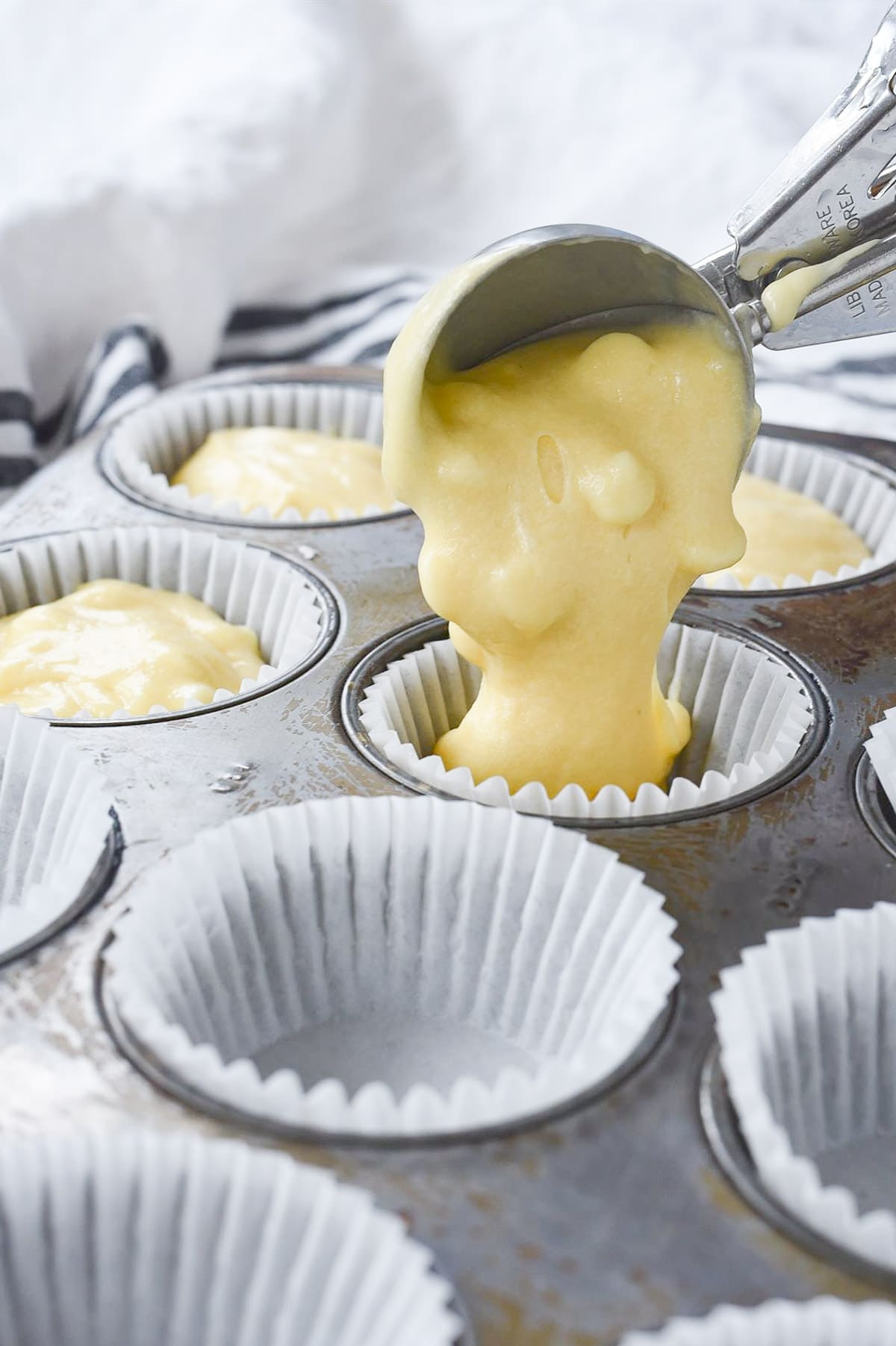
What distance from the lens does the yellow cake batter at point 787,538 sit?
6.80 ft

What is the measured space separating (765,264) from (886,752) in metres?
0.51

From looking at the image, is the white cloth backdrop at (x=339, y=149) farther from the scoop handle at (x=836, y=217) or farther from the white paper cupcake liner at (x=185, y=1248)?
the white paper cupcake liner at (x=185, y=1248)

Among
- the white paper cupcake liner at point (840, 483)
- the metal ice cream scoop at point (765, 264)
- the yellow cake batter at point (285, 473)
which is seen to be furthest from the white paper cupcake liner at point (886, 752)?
the yellow cake batter at point (285, 473)

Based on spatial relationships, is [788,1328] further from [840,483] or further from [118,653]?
[840,483]

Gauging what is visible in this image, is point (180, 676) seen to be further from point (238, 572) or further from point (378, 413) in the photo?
point (378, 413)

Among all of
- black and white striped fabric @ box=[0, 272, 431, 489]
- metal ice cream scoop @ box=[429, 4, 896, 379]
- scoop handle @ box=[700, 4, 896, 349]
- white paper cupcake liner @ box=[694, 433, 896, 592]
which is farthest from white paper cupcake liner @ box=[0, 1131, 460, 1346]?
black and white striped fabric @ box=[0, 272, 431, 489]

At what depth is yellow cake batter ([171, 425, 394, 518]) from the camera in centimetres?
226

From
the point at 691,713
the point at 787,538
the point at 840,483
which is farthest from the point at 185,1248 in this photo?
the point at 840,483

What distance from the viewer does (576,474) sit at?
137 cm

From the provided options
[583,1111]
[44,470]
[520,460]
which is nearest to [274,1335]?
[583,1111]

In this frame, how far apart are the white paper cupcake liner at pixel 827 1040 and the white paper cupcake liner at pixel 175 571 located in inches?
35.7

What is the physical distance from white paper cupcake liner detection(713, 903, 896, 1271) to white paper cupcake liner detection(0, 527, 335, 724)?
0.91 m

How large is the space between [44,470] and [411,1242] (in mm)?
1661

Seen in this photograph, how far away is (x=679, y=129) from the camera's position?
3359 mm
